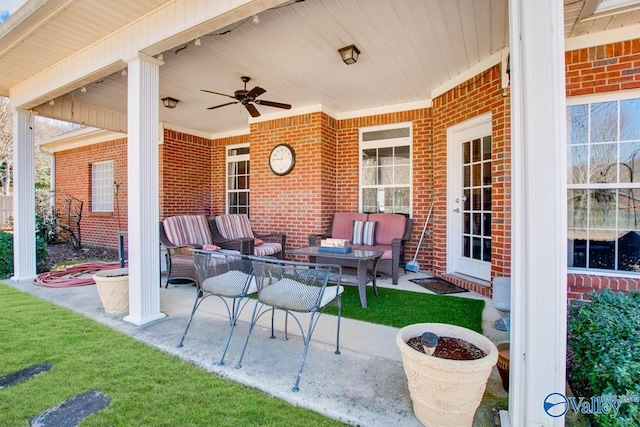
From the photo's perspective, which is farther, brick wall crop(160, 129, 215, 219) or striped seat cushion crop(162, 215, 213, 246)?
brick wall crop(160, 129, 215, 219)

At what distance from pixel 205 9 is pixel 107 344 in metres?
2.87

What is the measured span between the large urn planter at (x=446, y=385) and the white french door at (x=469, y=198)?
9.60ft

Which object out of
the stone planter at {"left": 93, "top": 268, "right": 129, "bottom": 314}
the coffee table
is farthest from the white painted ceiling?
the stone planter at {"left": 93, "top": 268, "right": 129, "bottom": 314}

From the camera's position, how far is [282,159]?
595 centimetres

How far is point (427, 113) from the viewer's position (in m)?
5.37

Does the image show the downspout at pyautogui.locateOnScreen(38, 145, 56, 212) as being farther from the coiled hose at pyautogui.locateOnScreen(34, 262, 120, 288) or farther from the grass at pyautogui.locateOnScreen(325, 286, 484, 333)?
the grass at pyautogui.locateOnScreen(325, 286, 484, 333)

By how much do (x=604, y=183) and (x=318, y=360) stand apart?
3.27m

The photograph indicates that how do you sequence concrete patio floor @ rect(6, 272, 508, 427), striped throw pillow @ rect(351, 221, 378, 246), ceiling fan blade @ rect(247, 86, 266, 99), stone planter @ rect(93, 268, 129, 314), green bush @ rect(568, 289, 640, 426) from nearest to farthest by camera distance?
1. green bush @ rect(568, 289, 640, 426)
2. concrete patio floor @ rect(6, 272, 508, 427)
3. stone planter @ rect(93, 268, 129, 314)
4. ceiling fan blade @ rect(247, 86, 266, 99)
5. striped throw pillow @ rect(351, 221, 378, 246)

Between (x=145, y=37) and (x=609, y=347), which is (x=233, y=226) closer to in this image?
(x=145, y=37)

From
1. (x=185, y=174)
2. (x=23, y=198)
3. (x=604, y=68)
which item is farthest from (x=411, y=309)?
(x=185, y=174)

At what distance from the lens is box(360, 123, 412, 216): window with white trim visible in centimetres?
566

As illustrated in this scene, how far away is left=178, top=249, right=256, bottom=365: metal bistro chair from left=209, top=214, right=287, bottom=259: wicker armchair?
1.94 m

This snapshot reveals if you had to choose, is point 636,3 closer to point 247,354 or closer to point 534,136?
point 534,136

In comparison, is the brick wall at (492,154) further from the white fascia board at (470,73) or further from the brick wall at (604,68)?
the brick wall at (604,68)
